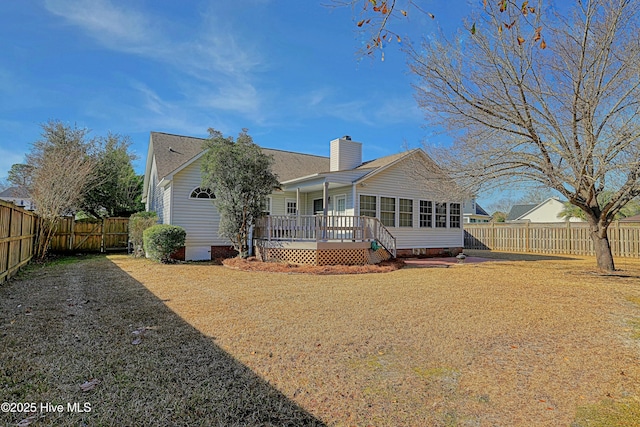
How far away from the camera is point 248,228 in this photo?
42.6 feet

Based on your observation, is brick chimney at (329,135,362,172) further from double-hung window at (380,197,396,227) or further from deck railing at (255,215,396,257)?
deck railing at (255,215,396,257)

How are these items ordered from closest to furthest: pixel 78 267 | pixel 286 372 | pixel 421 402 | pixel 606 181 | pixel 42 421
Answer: pixel 42 421 < pixel 421 402 < pixel 286 372 < pixel 606 181 < pixel 78 267

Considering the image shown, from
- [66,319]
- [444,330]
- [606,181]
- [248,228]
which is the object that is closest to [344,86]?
[248,228]

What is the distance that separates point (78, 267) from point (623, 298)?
14.8m

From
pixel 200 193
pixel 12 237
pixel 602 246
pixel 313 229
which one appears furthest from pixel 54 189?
pixel 602 246

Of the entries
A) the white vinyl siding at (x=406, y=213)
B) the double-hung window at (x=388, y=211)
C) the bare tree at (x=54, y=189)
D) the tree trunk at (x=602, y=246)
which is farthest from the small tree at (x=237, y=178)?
the tree trunk at (x=602, y=246)

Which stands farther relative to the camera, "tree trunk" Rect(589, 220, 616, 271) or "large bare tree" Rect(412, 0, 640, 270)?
"tree trunk" Rect(589, 220, 616, 271)

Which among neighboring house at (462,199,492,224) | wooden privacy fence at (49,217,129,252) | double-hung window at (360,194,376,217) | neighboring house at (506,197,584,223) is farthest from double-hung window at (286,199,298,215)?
neighboring house at (506,197,584,223)

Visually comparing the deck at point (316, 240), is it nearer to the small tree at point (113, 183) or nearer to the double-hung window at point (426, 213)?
the double-hung window at point (426, 213)

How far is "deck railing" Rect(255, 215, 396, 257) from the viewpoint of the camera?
1176 centimetres

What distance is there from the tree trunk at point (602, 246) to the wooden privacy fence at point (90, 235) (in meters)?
19.4

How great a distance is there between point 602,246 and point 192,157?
14.9 metres

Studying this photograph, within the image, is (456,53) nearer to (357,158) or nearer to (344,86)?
(344,86)

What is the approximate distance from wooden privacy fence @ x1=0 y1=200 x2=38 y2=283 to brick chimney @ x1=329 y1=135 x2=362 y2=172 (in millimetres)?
11632
